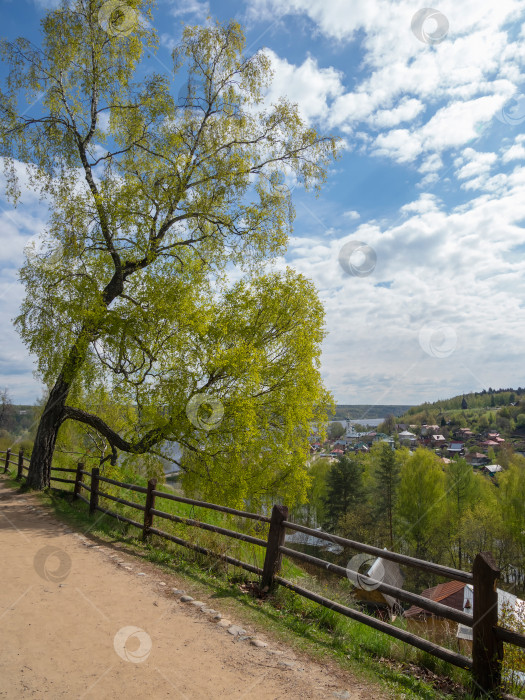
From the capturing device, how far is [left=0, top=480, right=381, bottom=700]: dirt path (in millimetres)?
3727

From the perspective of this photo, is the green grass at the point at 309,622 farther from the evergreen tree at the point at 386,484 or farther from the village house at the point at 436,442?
the village house at the point at 436,442

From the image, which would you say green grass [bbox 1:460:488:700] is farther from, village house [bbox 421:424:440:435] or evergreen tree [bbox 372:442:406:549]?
village house [bbox 421:424:440:435]

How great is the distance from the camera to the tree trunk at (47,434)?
14.1 meters

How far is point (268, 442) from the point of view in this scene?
1405 cm

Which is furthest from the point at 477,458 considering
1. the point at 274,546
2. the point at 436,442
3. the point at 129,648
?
the point at 129,648

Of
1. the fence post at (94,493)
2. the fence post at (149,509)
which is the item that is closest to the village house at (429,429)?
the fence post at (94,493)

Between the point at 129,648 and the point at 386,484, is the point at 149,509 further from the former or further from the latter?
the point at 386,484

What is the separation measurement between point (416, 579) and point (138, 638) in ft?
126

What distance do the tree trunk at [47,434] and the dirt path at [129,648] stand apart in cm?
789

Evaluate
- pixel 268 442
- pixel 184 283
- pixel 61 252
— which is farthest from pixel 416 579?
pixel 61 252

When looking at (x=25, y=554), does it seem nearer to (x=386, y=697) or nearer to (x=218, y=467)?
(x=218, y=467)

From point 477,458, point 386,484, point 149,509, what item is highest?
point 149,509

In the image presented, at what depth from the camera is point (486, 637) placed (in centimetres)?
402

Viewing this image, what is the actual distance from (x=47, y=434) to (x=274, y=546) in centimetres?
1078
